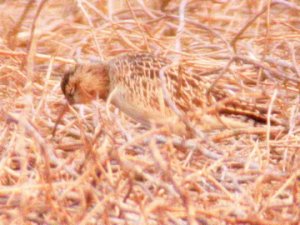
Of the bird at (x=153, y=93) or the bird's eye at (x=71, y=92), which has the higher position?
the bird at (x=153, y=93)

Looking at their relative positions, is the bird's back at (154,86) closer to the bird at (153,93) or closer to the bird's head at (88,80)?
the bird at (153,93)

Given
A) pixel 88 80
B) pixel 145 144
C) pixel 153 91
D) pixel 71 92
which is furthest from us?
pixel 88 80

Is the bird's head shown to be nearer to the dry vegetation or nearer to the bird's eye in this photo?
the bird's eye

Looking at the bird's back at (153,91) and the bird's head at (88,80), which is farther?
the bird's head at (88,80)

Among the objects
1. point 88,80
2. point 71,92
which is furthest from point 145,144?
point 88,80

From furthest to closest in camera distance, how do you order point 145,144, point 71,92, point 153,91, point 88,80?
1. point 88,80
2. point 71,92
3. point 153,91
4. point 145,144

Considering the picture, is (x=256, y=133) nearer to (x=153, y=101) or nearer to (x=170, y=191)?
(x=153, y=101)

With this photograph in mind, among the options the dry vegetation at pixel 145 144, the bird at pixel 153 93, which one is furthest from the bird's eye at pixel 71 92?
the dry vegetation at pixel 145 144

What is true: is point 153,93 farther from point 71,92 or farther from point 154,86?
point 71,92

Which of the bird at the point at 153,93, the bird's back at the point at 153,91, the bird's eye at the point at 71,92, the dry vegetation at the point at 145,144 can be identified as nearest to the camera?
the dry vegetation at the point at 145,144
